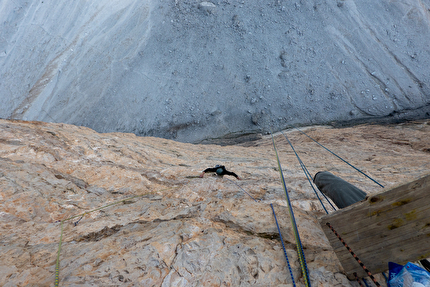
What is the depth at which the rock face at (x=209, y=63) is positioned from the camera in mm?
11727

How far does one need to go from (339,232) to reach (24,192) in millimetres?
4573

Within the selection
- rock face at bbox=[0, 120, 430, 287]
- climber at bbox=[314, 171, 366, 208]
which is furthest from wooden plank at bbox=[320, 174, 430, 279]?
climber at bbox=[314, 171, 366, 208]

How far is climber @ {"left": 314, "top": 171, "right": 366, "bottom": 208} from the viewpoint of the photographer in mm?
2621

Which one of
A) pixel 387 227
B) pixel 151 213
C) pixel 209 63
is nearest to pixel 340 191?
pixel 387 227

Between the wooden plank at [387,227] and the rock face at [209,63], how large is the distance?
1017 cm

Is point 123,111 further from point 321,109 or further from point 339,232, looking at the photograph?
point 339,232

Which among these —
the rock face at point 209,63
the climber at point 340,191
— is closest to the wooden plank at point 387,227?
the climber at point 340,191

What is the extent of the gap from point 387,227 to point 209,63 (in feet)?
40.8

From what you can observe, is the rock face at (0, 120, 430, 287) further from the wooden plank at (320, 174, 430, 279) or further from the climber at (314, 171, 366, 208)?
the climber at (314, 171, 366, 208)

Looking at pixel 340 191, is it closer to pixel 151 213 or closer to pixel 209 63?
pixel 151 213

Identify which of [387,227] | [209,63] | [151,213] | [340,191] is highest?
[387,227]

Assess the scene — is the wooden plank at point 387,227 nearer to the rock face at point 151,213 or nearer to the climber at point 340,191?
the rock face at point 151,213

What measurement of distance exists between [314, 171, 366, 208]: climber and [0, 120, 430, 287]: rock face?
0.44 m

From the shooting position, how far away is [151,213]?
3.44 m
